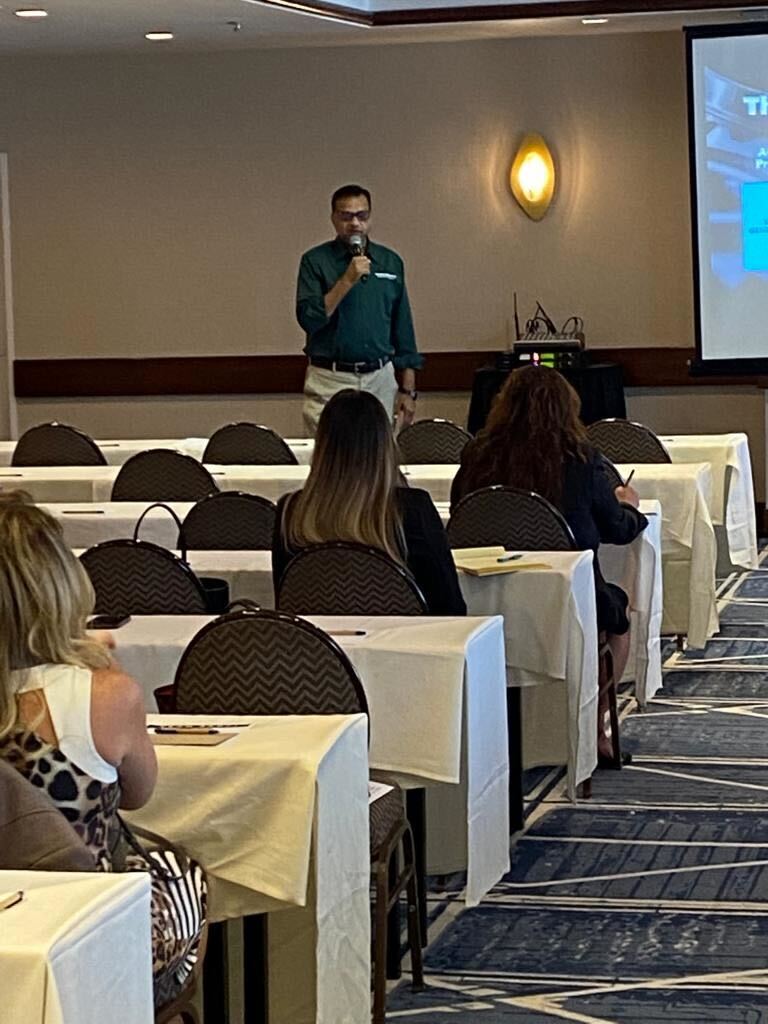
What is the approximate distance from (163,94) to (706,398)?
406cm

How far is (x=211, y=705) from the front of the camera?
13.1 ft

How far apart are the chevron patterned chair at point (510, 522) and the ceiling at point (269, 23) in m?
4.70

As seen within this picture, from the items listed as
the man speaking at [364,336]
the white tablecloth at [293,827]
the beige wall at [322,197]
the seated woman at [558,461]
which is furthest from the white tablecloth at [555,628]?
the beige wall at [322,197]

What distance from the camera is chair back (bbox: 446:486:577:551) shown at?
590cm

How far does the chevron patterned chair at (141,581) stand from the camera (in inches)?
204

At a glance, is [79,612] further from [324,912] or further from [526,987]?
[526,987]

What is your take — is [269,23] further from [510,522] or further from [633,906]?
[633,906]

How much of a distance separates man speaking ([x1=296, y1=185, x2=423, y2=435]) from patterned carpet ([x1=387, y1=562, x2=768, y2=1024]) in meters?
3.17

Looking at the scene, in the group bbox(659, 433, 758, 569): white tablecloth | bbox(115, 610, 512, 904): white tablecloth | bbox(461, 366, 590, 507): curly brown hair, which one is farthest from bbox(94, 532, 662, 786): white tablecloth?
bbox(659, 433, 758, 569): white tablecloth

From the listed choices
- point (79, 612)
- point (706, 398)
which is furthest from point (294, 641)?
point (706, 398)

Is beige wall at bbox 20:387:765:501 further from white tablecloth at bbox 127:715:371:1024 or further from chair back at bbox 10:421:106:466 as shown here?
white tablecloth at bbox 127:715:371:1024

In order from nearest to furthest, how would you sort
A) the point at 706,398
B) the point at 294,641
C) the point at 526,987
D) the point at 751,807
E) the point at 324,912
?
1. the point at 324,912
2. the point at 294,641
3. the point at 526,987
4. the point at 751,807
5. the point at 706,398

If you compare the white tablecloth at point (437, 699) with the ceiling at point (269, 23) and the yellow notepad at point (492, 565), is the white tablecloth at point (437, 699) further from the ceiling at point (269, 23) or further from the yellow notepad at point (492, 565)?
the ceiling at point (269, 23)

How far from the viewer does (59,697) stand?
9.96 feet
